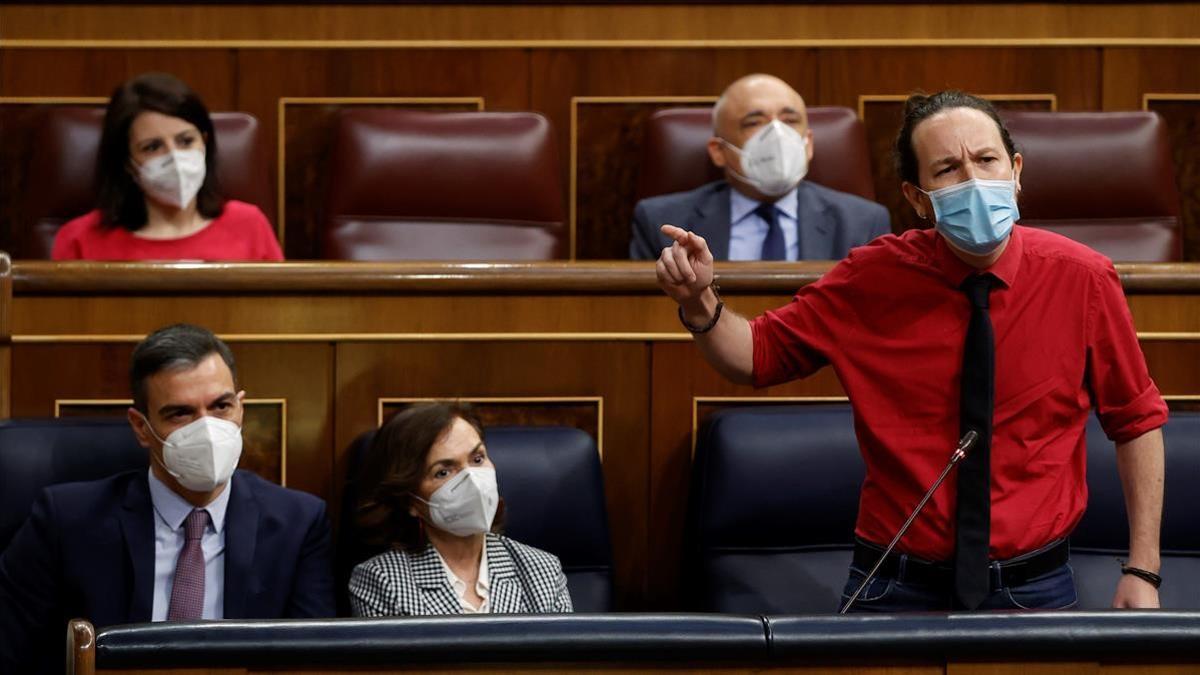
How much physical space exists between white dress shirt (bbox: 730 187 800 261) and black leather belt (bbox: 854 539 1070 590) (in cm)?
57

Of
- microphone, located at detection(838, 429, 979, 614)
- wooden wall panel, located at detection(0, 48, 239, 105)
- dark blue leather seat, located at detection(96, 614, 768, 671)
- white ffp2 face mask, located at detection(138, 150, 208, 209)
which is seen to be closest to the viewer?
dark blue leather seat, located at detection(96, 614, 768, 671)

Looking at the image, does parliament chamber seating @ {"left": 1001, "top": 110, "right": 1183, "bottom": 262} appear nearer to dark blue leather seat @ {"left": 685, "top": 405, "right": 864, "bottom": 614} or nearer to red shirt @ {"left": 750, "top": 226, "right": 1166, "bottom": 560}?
dark blue leather seat @ {"left": 685, "top": 405, "right": 864, "bottom": 614}

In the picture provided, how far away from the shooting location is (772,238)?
1332 millimetres

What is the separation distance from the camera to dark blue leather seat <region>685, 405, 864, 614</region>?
1000 mm

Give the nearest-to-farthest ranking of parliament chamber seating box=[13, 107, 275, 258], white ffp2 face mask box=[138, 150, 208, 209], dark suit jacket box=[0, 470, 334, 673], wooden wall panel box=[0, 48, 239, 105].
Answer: dark suit jacket box=[0, 470, 334, 673], white ffp2 face mask box=[138, 150, 208, 209], parliament chamber seating box=[13, 107, 275, 258], wooden wall panel box=[0, 48, 239, 105]

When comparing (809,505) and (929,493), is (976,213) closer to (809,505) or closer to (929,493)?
(929,493)

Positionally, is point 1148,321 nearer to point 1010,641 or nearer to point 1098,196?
point 1098,196

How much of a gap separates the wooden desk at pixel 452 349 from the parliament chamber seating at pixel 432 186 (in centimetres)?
34

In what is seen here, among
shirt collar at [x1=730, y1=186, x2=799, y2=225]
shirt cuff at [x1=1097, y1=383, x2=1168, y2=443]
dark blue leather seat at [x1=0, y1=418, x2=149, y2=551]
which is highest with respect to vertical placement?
shirt collar at [x1=730, y1=186, x2=799, y2=225]

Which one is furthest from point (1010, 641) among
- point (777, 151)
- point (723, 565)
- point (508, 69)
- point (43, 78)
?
point (43, 78)

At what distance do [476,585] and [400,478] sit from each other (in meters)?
0.08

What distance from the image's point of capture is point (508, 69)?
154 centimetres

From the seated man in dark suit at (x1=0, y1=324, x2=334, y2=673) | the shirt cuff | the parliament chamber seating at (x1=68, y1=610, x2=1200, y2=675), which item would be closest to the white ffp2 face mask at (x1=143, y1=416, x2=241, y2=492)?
the seated man in dark suit at (x1=0, y1=324, x2=334, y2=673)

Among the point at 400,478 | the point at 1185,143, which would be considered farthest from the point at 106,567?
the point at 1185,143
